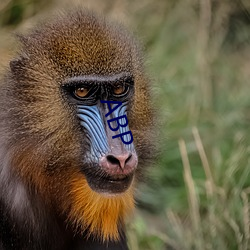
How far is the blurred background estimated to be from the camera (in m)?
5.30

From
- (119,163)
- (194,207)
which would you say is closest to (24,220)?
(119,163)

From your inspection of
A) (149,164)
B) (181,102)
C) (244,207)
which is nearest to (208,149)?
(181,102)

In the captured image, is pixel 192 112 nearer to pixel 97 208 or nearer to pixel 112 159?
pixel 97 208

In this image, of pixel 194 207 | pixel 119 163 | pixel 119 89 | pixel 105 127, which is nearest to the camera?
pixel 119 163

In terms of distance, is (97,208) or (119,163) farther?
(97,208)

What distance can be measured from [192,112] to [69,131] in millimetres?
2718

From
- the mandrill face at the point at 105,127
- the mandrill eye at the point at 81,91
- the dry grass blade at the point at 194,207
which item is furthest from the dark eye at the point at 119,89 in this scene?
the dry grass blade at the point at 194,207

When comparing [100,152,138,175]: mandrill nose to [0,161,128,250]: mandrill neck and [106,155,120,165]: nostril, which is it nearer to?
[106,155,120,165]: nostril

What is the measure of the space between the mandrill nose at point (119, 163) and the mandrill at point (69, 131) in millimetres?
13

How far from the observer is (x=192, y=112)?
262 inches

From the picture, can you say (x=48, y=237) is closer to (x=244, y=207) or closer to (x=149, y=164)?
(x=149, y=164)

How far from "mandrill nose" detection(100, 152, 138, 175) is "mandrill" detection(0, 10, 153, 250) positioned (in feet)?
0.04

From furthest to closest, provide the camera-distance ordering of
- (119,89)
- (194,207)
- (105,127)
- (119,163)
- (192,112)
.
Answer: (192,112) → (194,207) → (119,89) → (105,127) → (119,163)

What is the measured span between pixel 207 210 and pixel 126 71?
5.89 feet
